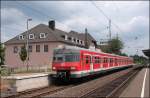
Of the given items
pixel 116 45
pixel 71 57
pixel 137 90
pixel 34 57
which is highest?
pixel 116 45

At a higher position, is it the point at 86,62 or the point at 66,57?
the point at 66,57

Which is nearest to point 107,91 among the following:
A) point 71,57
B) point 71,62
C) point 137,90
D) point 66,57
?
point 137,90

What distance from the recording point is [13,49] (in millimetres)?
62781

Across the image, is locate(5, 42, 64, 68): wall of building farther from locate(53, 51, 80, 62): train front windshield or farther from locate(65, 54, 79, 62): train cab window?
locate(65, 54, 79, 62): train cab window

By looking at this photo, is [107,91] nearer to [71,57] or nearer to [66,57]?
[71,57]

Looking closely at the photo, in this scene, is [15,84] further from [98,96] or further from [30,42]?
[30,42]

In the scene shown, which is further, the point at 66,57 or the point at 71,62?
the point at 66,57

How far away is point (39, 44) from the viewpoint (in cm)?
5941

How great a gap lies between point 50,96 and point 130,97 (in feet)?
14.3

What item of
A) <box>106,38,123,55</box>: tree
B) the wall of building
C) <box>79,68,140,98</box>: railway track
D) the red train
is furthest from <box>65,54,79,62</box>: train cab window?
<box>106,38,123,55</box>: tree

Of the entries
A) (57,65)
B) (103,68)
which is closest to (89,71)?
(57,65)

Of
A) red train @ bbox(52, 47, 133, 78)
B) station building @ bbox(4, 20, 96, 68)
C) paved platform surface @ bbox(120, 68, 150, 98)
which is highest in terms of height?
station building @ bbox(4, 20, 96, 68)

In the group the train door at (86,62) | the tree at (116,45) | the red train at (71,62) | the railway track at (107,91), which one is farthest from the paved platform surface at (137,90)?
the tree at (116,45)

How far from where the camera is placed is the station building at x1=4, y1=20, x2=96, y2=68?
189ft
